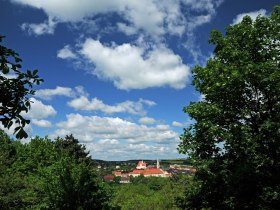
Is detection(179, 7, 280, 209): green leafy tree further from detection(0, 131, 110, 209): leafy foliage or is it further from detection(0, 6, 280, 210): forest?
detection(0, 131, 110, 209): leafy foliage

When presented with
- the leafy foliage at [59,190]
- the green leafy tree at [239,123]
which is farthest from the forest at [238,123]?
the leafy foliage at [59,190]

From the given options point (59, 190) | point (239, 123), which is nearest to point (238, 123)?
point (239, 123)

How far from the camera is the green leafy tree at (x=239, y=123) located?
1747 cm

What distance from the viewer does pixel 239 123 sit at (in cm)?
1847

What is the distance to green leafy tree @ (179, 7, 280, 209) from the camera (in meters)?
17.5

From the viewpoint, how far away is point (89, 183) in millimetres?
32656

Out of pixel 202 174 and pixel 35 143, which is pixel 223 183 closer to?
pixel 202 174

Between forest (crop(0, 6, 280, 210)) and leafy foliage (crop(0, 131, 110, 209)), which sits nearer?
forest (crop(0, 6, 280, 210))

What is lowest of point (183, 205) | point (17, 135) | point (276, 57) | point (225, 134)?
point (183, 205)

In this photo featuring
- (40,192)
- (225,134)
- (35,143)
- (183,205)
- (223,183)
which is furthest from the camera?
(35,143)

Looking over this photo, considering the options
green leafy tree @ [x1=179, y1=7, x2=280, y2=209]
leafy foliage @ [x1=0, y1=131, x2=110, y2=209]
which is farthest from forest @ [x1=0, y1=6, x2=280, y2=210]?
leafy foliage @ [x1=0, y1=131, x2=110, y2=209]

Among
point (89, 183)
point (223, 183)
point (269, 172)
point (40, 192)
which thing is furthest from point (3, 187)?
point (269, 172)

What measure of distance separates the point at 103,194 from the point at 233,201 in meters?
16.4

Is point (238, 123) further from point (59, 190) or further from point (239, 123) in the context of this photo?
point (59, 190)
